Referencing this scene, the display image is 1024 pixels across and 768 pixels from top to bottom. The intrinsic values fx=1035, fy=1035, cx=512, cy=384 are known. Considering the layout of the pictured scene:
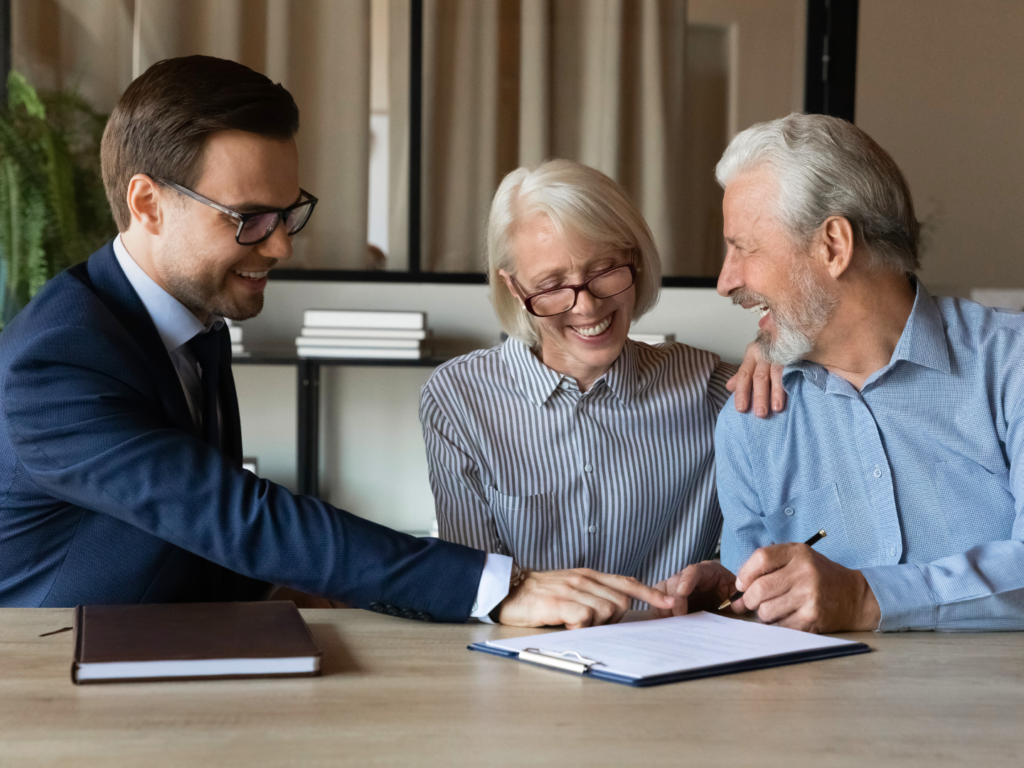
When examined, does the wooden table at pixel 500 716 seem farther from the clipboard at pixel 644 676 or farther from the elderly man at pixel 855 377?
the elderly man at pixel 855 377

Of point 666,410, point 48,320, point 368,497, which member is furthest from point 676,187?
point 48,320

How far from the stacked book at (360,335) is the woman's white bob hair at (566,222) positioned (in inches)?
54.6

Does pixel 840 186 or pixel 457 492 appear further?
pixel 457 492

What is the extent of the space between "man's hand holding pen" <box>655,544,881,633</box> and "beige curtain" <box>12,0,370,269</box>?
2792 mm

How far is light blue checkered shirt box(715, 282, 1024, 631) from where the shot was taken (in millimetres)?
1631

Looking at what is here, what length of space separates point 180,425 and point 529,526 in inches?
28.6

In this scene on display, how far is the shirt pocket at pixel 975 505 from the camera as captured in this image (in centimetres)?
162

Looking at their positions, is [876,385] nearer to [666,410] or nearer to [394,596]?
[666,410]

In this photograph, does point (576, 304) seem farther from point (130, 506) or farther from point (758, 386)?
point (130, 506)

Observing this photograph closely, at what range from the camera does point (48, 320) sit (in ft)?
4.62

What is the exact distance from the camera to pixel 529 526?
1.97 meters

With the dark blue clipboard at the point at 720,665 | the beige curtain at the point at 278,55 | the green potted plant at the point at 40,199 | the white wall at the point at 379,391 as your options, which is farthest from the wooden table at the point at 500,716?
the beige curtain at the point at 278,55

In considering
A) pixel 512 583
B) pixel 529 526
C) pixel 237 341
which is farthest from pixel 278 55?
pixel 512 583

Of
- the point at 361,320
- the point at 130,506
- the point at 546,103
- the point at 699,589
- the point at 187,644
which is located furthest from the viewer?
the point at 546,103
